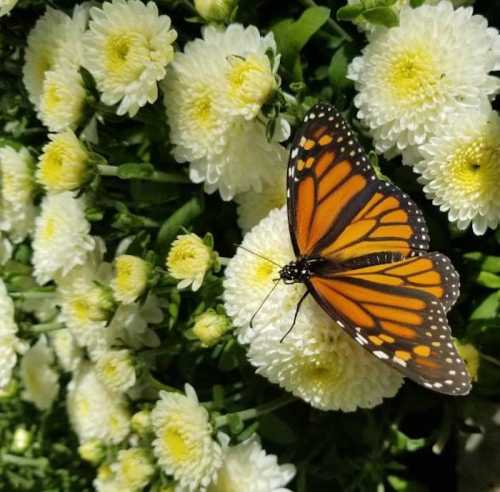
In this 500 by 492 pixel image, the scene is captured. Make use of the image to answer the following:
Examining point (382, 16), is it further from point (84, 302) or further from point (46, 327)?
point (46, 327)

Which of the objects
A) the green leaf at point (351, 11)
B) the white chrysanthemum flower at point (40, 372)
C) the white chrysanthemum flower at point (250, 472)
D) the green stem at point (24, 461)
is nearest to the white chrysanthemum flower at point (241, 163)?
the green leaf at point (351, 11)

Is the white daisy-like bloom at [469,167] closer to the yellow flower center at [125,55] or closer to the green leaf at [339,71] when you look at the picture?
the green leaf at [339,71]

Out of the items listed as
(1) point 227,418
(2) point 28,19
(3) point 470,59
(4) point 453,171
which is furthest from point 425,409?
(2) point 28,19

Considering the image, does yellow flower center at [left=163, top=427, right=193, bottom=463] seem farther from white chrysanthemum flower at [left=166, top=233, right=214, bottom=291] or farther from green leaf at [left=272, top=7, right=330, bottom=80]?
green leaf at [left=272, top=7, right=330, bottom=80]

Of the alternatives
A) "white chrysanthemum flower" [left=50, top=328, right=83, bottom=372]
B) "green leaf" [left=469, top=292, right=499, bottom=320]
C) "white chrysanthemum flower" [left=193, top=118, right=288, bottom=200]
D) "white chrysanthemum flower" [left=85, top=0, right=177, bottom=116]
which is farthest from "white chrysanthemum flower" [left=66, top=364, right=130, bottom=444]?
"green leaf" [left=469, top=292, right=499, bottom=320]

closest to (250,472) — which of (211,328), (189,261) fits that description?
(211,328)
